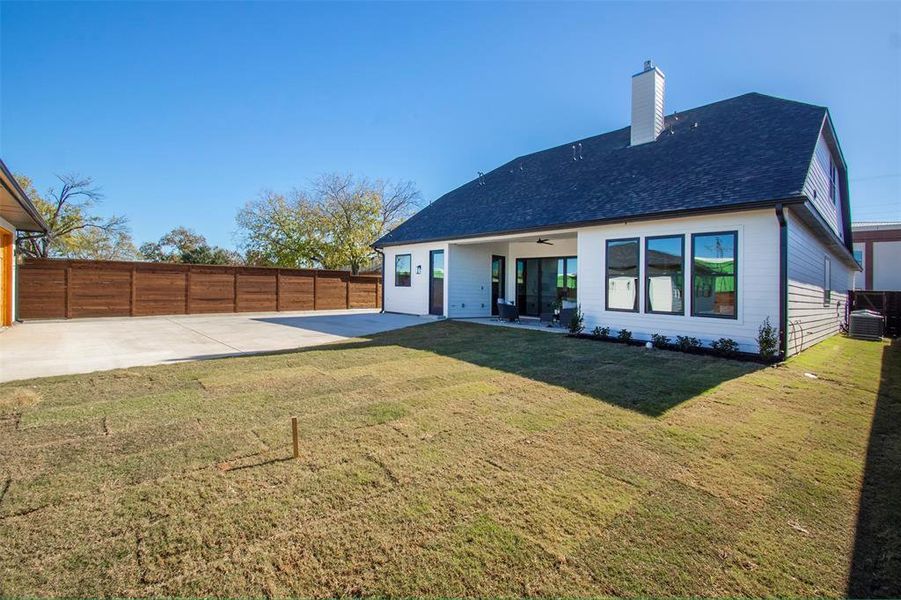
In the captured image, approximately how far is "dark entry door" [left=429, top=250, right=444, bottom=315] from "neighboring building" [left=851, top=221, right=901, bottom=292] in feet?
84.9

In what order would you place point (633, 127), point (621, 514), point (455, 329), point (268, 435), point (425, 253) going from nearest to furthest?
point (621, 514), point (268, 435), point (455, 329), point (633, 127), point (425, 253)

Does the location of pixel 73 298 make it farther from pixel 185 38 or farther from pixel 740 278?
pixel 740 278

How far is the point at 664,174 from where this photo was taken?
1046cm

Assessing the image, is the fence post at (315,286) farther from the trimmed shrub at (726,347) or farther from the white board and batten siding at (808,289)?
the white board and batten siding at (808,289)

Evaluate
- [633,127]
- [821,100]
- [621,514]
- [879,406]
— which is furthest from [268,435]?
[821,100]

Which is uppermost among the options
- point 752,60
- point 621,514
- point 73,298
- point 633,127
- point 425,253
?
point 752,60

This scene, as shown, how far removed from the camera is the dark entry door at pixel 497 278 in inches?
620

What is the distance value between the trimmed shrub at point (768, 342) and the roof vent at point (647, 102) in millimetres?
7341

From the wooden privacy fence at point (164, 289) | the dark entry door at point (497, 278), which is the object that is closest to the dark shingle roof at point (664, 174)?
the dark entry door at point (497, 278)

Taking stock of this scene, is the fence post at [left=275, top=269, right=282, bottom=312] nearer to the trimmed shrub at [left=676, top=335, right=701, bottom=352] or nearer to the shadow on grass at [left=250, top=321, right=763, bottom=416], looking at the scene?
the shadow on grass at [left=250, top=321, right=763, bottom=416]

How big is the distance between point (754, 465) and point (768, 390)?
10.0 ft

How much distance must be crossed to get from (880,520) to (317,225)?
2742 centimetres

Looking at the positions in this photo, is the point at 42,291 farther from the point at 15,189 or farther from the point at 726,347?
the point at 726,347

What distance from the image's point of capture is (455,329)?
11562 millimetres
